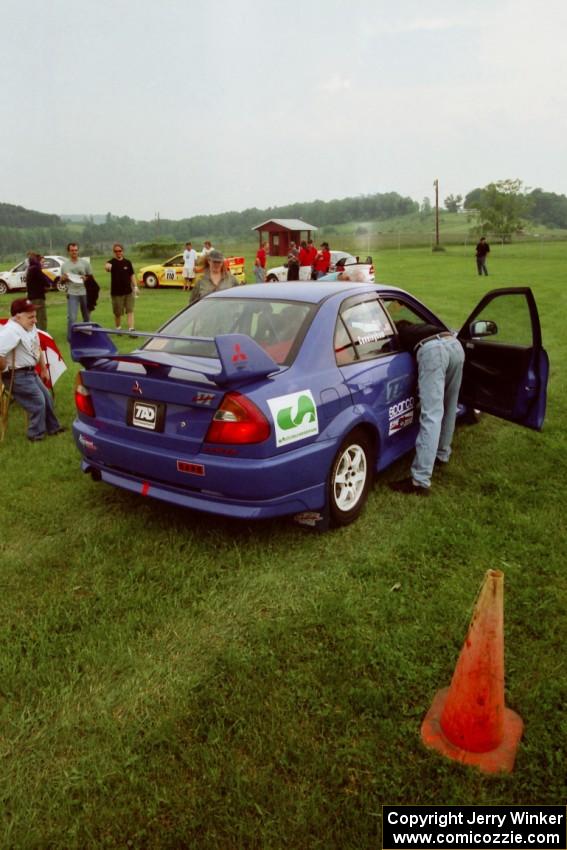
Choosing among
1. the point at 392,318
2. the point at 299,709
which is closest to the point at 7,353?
the point at 392,318

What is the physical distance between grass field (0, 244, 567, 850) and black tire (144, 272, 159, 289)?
20.6 metres

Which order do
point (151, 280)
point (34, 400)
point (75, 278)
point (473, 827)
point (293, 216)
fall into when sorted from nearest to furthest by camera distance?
point (473, 827), point (34, 400), point (75, 278), point (151, 280), point (293, 216)

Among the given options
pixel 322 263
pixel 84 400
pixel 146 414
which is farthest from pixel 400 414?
Result: pixel 322 263

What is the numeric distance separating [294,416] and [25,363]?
352 centimetres

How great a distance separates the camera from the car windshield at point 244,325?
394cm

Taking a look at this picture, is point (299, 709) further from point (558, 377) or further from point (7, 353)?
point (558, 377)

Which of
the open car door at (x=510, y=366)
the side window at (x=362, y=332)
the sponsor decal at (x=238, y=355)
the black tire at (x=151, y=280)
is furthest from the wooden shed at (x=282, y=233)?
the sponsor decal at (x=238, y=355)

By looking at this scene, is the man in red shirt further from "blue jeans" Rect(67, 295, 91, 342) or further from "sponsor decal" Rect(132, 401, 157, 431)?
"sponsor decal" Rect(132, 401, 157, 431)

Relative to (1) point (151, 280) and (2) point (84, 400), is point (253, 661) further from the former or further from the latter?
(1) point (151, 280)

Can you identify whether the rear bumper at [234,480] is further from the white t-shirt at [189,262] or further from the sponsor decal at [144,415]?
the white t-shirt at [189,262]

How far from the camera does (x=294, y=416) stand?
3.50 meters

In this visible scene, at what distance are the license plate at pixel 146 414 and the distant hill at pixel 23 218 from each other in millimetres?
111558

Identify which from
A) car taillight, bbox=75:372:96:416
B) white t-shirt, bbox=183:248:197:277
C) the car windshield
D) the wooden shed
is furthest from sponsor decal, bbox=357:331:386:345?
the wooden shed

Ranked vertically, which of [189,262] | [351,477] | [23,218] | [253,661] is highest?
[23,218]
